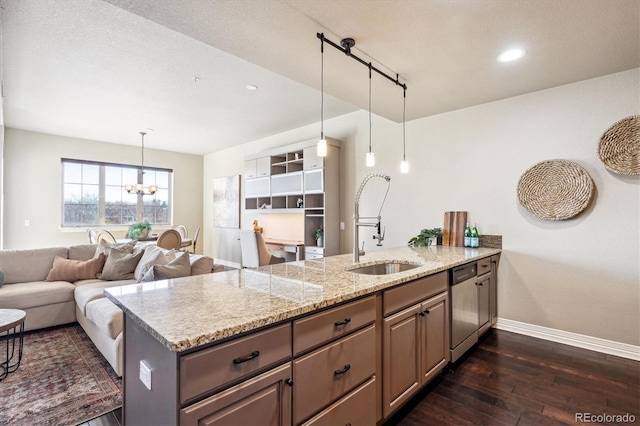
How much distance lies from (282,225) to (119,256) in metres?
3.01

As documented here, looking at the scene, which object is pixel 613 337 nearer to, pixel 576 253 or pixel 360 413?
pixel 576 253

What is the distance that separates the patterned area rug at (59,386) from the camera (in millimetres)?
1977

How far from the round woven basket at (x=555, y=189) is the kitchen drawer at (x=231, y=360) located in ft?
10.3

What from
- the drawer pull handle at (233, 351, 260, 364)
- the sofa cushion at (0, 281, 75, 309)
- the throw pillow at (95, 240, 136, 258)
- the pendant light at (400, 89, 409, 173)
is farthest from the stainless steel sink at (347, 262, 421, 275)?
the sofa cushion at (0, 281, 75, 309)

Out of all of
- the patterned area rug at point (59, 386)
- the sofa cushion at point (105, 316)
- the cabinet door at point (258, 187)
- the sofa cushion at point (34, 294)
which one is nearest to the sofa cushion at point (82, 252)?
the sofa cushion at point (34, 294)

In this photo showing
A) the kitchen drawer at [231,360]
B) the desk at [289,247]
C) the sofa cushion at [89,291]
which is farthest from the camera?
the desk at [289,247]

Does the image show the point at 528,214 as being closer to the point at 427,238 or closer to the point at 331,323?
the point at 427,238

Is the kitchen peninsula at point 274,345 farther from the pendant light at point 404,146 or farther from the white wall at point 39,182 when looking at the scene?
the white wall at point 39,182

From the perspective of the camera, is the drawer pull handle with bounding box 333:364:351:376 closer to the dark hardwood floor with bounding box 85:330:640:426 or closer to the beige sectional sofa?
the dark hardwood floor with bounding box 85:330:640:426

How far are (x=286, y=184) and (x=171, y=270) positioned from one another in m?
3.01

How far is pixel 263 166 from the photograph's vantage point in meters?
5.97

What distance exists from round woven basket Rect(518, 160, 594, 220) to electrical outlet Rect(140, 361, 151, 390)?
11.8 feet

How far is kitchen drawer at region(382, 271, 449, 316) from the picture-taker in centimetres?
180

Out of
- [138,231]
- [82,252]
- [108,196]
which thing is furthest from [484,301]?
[108,196]
